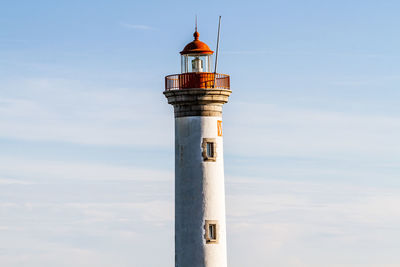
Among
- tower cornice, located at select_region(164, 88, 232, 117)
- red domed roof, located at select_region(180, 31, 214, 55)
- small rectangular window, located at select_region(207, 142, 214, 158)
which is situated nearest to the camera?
tower cornice, located at select_region(164, 88, 232, 117)

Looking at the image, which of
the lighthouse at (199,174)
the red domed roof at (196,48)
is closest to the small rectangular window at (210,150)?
the lighthouse at (199,174)

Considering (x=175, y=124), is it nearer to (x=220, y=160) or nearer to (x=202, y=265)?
(x=220, y=160)

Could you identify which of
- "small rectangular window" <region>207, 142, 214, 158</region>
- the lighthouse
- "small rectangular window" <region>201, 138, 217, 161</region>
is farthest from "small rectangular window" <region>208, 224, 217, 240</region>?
"small rectangular window" <region>207, 142, 214, 158</region>

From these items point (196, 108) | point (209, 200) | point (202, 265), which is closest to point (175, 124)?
point (196, 108)

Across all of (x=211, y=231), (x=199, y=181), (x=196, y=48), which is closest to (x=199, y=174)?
(x=199, y=181)

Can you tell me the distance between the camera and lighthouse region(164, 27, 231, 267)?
43344 mm

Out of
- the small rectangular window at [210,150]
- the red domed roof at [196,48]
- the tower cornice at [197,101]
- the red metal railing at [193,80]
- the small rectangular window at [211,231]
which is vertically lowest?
the small rectangular window at [211,231]

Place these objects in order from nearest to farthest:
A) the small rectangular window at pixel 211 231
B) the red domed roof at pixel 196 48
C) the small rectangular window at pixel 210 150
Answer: the small rectangular window at pixel 211 231, the small rectangular window at pixel 210 150, the red domed roof at pixel 196 48

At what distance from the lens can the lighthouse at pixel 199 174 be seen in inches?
1706

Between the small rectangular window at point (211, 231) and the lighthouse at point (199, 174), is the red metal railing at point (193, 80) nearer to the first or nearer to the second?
the lighthouse at point (199, 174)

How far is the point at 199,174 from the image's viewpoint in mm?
43531

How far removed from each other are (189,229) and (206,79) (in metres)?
7.66

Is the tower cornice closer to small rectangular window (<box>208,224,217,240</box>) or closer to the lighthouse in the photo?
the lighthouse

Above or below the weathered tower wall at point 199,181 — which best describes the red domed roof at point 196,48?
above
